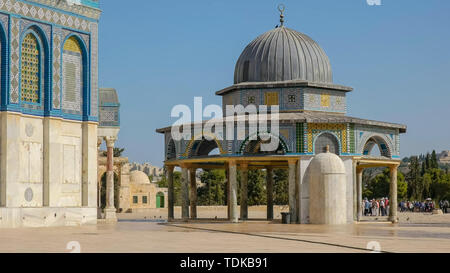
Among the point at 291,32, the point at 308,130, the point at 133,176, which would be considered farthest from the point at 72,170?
the point at 133,176

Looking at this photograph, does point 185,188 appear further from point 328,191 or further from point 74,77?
point 74,77

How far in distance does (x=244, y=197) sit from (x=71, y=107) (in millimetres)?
10499

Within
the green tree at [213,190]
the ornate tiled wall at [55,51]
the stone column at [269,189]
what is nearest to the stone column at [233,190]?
the stone column at [269,189]

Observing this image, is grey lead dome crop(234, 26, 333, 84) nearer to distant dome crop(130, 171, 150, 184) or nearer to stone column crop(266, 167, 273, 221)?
stone column crop(266, 167, 273, 221)

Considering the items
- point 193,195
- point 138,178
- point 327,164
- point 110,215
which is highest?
point 327,164

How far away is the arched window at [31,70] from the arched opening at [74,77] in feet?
3.93

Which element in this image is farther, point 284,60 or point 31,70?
point 284,60

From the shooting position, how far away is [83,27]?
92.2 feet

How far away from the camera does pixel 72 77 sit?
27.6 metres

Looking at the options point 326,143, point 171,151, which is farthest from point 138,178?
point 326,143

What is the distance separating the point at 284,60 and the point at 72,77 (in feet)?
33.8

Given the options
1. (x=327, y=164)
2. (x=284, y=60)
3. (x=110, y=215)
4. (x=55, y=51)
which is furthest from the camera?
(x=110, y=215)

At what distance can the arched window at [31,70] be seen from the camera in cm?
2581

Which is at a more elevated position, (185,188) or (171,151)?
(171,151)
